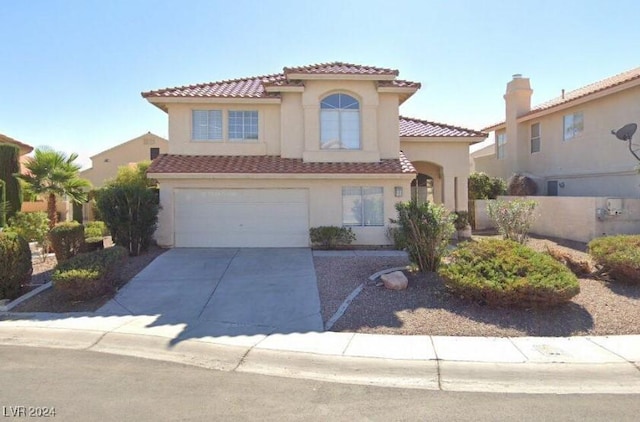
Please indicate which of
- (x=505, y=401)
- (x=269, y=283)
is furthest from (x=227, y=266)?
(x=505, y=401)

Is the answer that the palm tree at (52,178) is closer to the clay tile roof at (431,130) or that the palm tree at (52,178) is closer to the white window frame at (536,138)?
the clay tile roof at (431,130)

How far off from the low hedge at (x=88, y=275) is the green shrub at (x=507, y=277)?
684cm

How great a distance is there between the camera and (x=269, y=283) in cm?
1027

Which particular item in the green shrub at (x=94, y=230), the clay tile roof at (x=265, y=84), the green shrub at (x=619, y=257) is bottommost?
the green shrub at (x=619, y=257)

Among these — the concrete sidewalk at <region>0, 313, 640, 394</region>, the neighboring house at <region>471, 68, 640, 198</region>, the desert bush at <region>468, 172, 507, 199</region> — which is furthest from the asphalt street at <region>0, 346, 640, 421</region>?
the desert bush at <region>468, 172, 507, 199</region>

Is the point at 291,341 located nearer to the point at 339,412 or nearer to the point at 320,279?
the point at 339,412

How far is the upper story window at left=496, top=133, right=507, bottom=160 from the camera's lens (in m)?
25.7

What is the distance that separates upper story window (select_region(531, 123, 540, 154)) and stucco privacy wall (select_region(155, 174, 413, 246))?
11.4 meters

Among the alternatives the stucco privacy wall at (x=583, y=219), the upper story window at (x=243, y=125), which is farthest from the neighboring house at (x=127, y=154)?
the stucco privacy wall at (x=583, y=219)

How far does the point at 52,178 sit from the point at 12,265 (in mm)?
6897

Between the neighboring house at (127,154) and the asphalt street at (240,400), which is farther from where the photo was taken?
the neighboring house at (127,154)

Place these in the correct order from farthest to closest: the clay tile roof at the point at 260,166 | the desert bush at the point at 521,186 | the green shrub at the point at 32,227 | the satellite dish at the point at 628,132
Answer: the desert bush at the point at 521,186 < the satellite dish at the point at 628,132 < the clay tile roof at the point at 260,166 < the green shrub at the point at 32,227

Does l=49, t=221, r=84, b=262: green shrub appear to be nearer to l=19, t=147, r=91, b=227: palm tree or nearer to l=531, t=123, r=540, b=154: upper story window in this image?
l=19, t=147, r=91, b=227: palm tree

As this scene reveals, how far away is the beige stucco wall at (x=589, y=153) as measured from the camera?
17188mm
